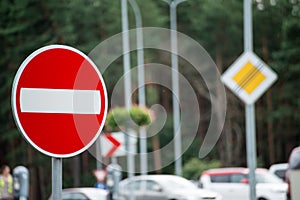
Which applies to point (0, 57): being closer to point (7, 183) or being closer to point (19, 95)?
point (7, 183)

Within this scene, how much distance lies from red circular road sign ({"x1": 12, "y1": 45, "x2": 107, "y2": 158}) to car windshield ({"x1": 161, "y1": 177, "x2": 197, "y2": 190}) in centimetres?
2080

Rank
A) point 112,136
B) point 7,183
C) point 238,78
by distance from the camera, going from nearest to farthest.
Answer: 1. point 238,78
2. point 7,183
3. point 112,136

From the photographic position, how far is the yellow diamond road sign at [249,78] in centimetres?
1070

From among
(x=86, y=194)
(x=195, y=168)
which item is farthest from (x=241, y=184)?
(x=195, y=168)

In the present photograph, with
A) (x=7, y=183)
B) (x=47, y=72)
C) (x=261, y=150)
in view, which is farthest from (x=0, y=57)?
(x=47, y=72)

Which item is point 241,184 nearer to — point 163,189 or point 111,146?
point 163,189

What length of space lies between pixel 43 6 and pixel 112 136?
26.0 metres

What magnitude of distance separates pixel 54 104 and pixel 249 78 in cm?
694

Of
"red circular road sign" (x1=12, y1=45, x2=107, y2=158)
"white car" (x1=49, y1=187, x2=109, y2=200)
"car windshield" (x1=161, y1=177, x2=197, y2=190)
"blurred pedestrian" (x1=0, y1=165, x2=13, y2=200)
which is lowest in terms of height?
"white car" (x1=49, y1=187, x2=109, y2=200)

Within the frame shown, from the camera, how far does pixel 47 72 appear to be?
4.25 m

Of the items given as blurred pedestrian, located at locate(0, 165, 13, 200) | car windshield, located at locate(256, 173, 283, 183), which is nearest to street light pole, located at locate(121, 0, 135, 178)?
car windshield, located at locate(256, 173, 283, 183)

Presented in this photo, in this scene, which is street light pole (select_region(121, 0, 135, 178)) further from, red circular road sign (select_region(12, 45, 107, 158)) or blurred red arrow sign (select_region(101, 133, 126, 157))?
red circular road sign (select_region(12, 45, 107, 158))

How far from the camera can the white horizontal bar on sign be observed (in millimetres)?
4195

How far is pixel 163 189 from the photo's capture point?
2561 centimetres
